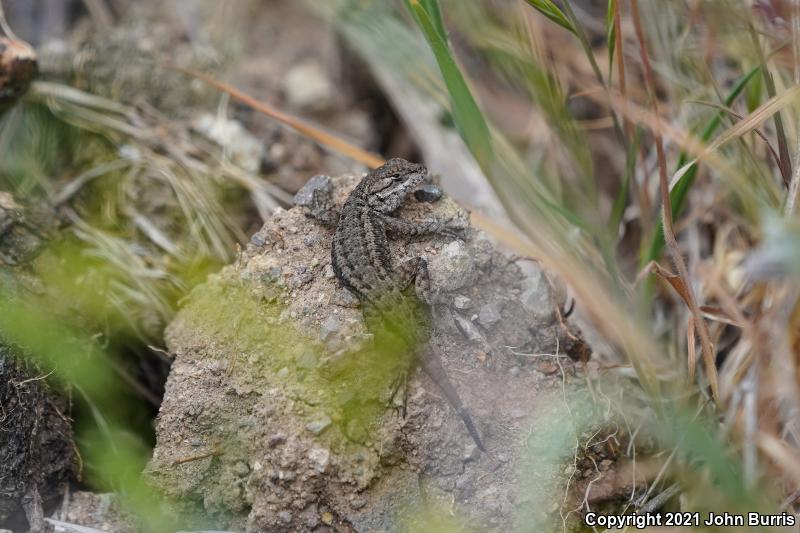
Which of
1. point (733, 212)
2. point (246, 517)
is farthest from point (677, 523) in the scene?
point (733, 212)

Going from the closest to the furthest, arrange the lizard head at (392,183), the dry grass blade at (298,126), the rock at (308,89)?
the lizard head at (392,183) < the dry grass blade at (298,126) < the rock at (308,89)

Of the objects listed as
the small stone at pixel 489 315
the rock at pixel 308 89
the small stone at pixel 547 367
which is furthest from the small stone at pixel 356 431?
the rock at pixel 308 89

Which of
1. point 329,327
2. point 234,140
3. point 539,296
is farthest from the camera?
point 234,140

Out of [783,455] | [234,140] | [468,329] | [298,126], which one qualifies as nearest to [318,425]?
[468,329]

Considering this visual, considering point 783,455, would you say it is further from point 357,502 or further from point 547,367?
point 357,502

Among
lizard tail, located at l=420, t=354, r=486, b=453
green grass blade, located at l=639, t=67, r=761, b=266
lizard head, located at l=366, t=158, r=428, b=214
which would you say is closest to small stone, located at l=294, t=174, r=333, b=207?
lizard head, located at l=366, t=158, r=428, b=214

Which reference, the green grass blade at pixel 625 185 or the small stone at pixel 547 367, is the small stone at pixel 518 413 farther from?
the green grass blade at pixel 625 185

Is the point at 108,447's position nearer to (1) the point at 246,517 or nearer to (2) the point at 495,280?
(1) the point at 246,517
